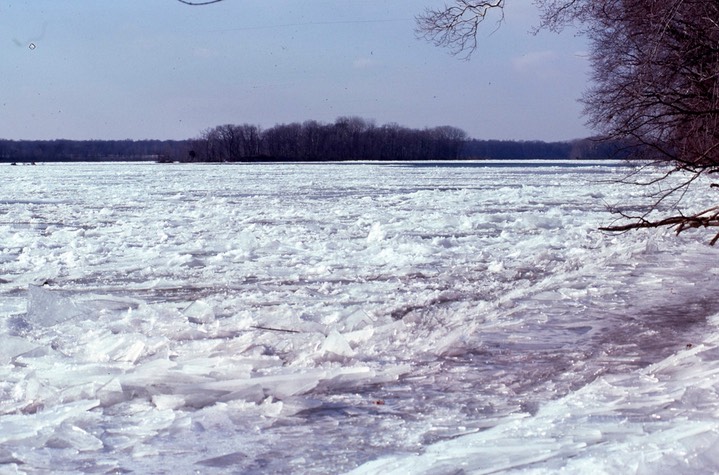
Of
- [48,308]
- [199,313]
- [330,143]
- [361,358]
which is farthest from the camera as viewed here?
[330,143]

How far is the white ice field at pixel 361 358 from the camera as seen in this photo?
10.6ft

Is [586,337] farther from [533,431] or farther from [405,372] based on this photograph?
[533,431]

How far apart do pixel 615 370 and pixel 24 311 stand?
418cm

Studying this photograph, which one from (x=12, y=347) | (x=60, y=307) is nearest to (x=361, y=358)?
(x=12, y=347)

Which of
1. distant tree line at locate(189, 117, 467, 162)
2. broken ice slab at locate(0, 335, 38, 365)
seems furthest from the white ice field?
distant tree line at locate(189, 117, 467, 162)

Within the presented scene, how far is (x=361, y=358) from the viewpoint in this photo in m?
4.68

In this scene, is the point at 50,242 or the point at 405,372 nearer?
the point at 405,372

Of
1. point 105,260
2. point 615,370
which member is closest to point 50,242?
point 105,260

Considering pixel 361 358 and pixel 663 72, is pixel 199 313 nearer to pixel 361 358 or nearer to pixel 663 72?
pixel 361 358

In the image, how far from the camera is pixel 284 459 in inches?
126

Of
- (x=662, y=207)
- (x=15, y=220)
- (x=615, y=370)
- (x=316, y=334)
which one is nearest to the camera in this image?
(x=615, y=370)

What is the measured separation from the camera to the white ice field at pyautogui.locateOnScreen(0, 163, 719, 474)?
10.6 ft

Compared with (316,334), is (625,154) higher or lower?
higher

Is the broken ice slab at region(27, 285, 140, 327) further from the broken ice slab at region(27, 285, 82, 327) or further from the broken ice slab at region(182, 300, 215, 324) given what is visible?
the broken ice slab at region(182, 300, 215, 324)
